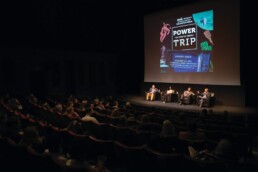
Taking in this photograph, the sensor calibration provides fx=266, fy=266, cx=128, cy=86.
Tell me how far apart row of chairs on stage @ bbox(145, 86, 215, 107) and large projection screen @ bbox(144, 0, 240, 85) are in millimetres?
705

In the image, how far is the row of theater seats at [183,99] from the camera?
37.4 ft

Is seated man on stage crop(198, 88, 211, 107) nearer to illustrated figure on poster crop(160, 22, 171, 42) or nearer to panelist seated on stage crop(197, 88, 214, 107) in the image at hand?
panelist seated on stage crop(197, 88, 214, 107)

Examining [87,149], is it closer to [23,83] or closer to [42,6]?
[23,83]

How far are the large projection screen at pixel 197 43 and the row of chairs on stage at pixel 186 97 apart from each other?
27.7 inches

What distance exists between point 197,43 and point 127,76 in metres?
7.01

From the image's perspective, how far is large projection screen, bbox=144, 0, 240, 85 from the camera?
11375mm

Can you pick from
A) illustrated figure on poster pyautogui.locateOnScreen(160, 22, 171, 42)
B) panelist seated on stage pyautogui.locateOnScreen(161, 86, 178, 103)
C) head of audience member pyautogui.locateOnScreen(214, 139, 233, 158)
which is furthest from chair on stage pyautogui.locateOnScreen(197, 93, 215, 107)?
head of audience member pyautogui.locateOnScreen(214, 139, 233, 158)

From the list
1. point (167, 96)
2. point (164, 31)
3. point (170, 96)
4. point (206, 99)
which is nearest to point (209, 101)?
point (206, 99)

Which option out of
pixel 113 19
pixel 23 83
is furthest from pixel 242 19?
pixel 23 83

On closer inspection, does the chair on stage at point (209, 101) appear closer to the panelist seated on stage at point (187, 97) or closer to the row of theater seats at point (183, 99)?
the row of theater seats at point (183, 99)

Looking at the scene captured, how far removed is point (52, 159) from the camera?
2.89 meters

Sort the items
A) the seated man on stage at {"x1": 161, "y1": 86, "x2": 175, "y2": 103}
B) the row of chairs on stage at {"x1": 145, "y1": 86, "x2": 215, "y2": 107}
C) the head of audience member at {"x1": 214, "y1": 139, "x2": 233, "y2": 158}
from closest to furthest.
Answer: the head of audience member at {"x1": 214, "y1": 139, "x2": 233, "y2": 158} → the row of chairs on stage at {"x1": 145, "y1": 86, "x2": 215, "y2": 107} → the seated man on stage at {"x1": 161, "y1": 86, "x2": 175, "y2": 103}

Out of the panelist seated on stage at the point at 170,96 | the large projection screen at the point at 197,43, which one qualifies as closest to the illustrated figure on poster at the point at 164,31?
the large projection screen at the point at 197,43

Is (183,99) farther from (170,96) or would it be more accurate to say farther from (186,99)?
(170,96)
